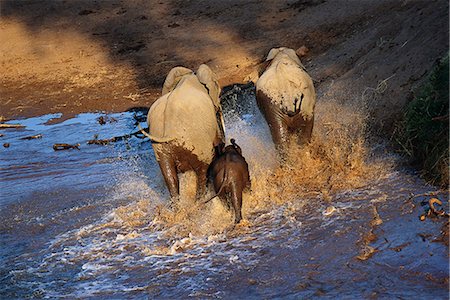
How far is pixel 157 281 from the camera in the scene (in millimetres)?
6297

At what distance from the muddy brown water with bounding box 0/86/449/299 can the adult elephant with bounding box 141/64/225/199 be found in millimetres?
195

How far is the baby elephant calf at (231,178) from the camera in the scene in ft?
24.2

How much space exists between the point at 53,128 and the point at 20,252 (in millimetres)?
7382

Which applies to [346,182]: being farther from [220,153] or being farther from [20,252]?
[20,252]

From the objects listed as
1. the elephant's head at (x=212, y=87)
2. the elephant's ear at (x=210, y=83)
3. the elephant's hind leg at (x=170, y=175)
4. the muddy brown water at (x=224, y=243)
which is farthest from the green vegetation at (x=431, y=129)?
the elephant's hind leg at (x=170, y=175)

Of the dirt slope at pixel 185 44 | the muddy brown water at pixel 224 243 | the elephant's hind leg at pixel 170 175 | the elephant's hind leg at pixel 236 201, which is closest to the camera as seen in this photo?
the muddy brown water at pixel 224 243

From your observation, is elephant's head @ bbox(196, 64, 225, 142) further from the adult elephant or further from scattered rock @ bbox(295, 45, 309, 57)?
scattered rock @ bbox(295, 45, 309, 57)

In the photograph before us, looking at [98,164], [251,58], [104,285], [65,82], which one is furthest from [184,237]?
[65,82]

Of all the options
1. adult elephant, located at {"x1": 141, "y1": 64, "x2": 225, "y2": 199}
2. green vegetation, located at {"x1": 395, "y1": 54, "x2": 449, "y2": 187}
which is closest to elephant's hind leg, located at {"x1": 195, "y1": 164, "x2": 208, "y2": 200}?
adult elephant, located at {"x1": 141, "y1": 64, "x2": 225, "y2": 199}

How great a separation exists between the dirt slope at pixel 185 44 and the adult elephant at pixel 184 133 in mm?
3441

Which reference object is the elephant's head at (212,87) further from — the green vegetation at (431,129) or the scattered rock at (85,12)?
the scattered rock at (85,12)

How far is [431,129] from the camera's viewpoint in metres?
8.01

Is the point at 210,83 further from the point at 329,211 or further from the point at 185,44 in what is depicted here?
the point at 185,44

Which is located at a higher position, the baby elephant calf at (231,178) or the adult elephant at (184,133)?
the adult elephant at (184,133)
